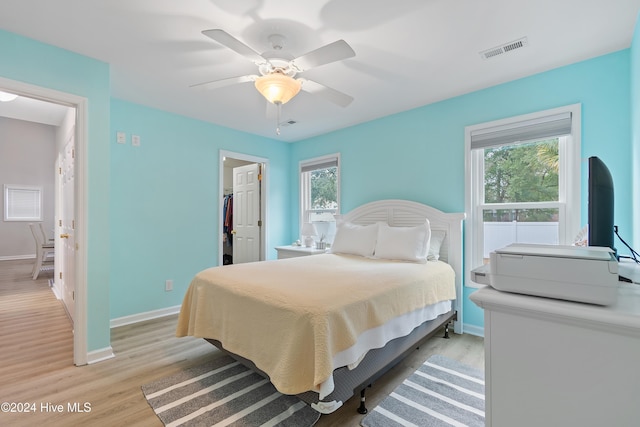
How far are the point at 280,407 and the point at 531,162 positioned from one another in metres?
3.04

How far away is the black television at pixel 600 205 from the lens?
117 centimetres

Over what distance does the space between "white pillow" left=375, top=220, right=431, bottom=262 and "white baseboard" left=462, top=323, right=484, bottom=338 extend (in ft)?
2.94

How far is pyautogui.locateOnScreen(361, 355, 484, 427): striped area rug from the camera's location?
5.61ft

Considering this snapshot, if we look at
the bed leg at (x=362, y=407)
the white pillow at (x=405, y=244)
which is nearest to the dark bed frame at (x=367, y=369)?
the bed leg at (x=362, y=407)

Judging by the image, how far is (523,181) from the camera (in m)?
2.84

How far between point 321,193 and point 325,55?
3009mm

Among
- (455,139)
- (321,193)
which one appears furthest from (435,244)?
(321,193)

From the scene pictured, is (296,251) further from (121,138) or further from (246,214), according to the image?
(121,138)

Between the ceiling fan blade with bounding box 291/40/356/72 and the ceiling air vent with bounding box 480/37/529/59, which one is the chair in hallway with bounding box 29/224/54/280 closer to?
the ceiling fan blade with bounding box 291/40/356/72

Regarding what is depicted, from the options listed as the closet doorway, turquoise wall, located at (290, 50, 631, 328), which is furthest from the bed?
the closet doorway

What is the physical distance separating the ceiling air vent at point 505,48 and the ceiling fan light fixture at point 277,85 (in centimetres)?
155

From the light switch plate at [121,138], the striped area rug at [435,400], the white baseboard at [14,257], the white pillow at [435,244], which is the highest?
the light switch plate at [121,138]

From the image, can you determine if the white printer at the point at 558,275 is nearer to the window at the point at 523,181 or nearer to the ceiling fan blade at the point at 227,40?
the ceiling fan blade at the point at 227,40

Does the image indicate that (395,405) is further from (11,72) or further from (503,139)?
(11,72)
